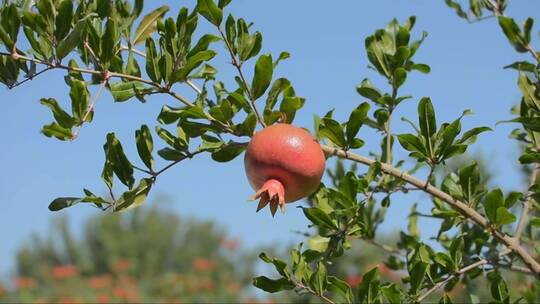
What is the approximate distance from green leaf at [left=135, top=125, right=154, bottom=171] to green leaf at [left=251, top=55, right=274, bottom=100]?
0.20 meters

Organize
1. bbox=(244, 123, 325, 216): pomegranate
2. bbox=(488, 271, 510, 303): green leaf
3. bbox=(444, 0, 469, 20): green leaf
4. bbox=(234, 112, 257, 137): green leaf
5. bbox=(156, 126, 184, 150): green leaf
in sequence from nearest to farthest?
bbox=(244, 123, 325, 216): pomegranate
bbox=(234, 112, 257, 137): green leaf
bbox=(156, 126, 184, 150): green leaf
bbox=(488, 271, 510, 303): green leaf
bbox=(444, 0, 469, 20): green leaf

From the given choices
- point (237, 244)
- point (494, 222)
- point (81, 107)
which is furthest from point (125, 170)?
point (237, 244)

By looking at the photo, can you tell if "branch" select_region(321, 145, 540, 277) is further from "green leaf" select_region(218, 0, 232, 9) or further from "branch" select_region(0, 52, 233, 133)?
"green leaf" select_region(218, 0, 232, 9)

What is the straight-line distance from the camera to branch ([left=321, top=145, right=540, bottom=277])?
1259 mm

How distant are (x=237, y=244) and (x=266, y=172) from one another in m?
6.37

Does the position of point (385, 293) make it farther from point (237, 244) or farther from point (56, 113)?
point (237, 244)

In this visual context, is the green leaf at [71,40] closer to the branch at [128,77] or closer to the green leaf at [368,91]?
the branch at [128,77]

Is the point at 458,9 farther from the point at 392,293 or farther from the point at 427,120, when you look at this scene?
the point at 392,293

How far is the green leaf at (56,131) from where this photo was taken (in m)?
1.09

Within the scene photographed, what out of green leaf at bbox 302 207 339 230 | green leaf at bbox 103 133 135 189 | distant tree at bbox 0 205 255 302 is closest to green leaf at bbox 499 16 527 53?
green leaf at bbox 302 207 339 230

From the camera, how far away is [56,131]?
1100 millimetres

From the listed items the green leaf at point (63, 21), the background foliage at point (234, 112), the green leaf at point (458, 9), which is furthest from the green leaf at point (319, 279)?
the green leaf at point (458, 9)

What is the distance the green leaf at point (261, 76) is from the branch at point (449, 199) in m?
0.14

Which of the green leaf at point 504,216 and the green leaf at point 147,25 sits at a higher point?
the green leaf at point 147,25
